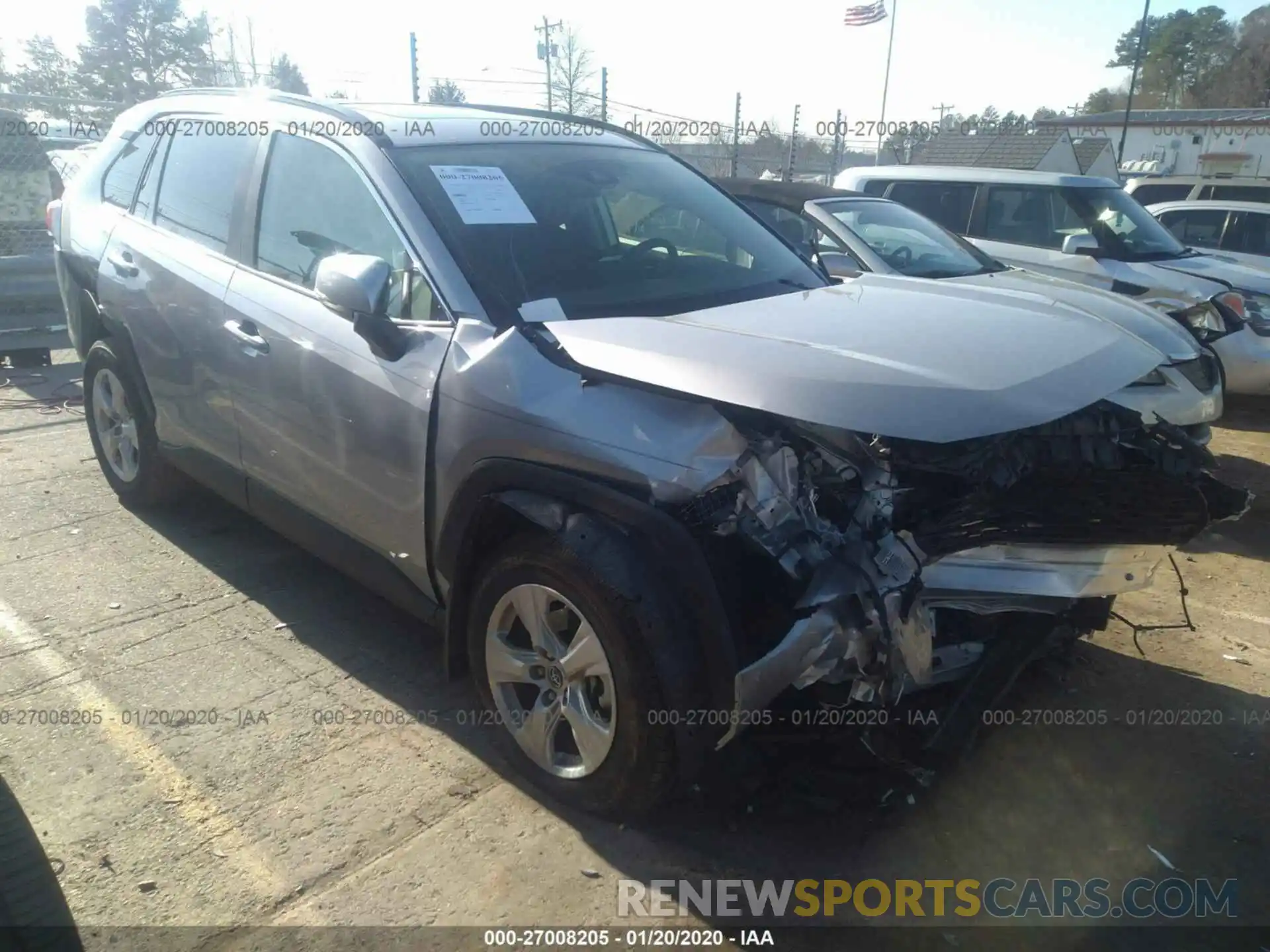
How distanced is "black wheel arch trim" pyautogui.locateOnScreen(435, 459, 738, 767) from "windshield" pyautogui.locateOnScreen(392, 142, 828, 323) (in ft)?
1.84

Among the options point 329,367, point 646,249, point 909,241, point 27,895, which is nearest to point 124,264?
point 329,367

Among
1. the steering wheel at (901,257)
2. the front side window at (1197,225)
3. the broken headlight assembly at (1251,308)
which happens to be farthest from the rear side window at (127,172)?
the front side window at (1197,225)

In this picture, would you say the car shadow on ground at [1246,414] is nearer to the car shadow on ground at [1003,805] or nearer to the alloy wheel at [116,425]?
the car shadow on ground at [1003,805]

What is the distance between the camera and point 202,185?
4094 mm

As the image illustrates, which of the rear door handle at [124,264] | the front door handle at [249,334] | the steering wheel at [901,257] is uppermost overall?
the rear door handle at [124,264]

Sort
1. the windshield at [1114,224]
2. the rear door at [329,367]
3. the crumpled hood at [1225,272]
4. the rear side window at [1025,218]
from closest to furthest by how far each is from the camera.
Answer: the rear door at [329,367]
the crumpled hood at [1225,272]
the windshield at [1114,224]
the rear side window at [1025,218]

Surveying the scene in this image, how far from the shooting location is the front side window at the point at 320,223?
3035mm

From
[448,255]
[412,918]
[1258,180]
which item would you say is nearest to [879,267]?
[448,255]

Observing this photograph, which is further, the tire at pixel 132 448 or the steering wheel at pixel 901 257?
the steering wheel at pixel 901 257

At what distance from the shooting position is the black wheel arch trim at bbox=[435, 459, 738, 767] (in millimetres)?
2357

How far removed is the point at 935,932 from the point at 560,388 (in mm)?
1740

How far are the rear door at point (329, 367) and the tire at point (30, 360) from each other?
6.19 meters

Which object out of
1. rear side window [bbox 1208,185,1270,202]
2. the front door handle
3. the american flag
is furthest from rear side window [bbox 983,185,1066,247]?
the american flag
